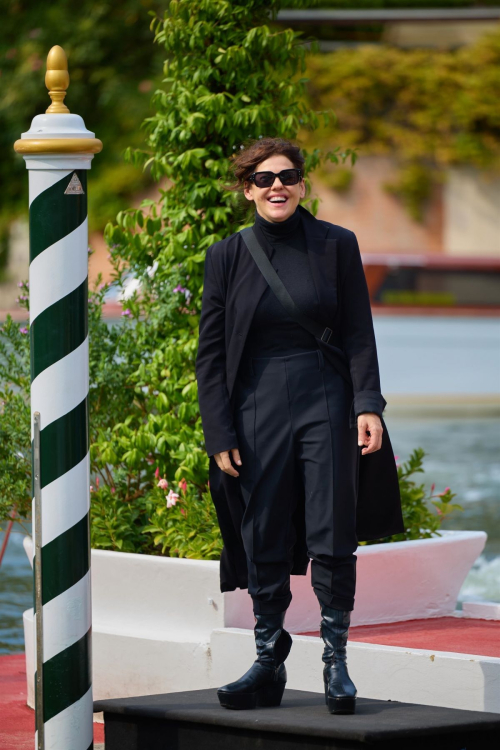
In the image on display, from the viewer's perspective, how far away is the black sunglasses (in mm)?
3436

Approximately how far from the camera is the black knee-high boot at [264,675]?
3.47 m

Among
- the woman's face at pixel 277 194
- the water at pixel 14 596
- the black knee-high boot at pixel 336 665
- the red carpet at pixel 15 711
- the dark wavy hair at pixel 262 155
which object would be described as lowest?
the water at pixel 14 596

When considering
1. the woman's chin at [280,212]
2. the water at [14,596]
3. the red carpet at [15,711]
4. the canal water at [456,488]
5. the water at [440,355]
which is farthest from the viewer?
the water at [440,355]

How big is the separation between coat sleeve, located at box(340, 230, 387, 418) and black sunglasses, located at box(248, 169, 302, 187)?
0.84 feet

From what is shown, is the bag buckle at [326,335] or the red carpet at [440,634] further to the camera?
the red carpet at [440,634]

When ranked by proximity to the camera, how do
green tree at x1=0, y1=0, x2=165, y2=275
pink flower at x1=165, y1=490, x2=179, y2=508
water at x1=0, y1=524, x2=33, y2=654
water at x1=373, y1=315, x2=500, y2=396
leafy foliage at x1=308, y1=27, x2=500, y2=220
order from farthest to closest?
1. green tree at x1=0, y1=0, x2=165, y2=275
2. leafy foliage at x1=308, y1=27, x2=500, y2=220
3. water at x1=373, y1=315, x2=500, y2=396
4. water at x1=0, y1=524, x2=33, y2=654
5. pink flower at x1=165, y1=490, x2=179, y2=508

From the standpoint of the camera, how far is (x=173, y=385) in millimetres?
4918

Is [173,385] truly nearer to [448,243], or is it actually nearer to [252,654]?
[252,654]

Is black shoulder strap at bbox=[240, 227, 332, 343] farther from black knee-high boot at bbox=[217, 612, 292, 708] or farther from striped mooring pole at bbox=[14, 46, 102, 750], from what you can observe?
black knee-high boot at bbox=[217, 612, 292, 708]

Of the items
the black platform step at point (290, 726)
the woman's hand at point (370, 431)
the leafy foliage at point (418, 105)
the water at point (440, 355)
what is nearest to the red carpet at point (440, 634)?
the black platform step at point (290, 726)

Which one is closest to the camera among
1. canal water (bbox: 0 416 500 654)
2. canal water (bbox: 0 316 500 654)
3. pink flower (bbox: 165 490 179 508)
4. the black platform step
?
the black platform step

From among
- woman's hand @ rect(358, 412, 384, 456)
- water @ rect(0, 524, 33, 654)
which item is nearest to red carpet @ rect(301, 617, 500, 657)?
woman's hand @ rect(358, 412, 384, 456)

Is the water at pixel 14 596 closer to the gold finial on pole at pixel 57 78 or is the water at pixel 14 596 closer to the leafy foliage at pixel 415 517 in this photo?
the leafy foliage at pixel 415 517

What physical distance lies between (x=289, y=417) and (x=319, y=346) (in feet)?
0.78
